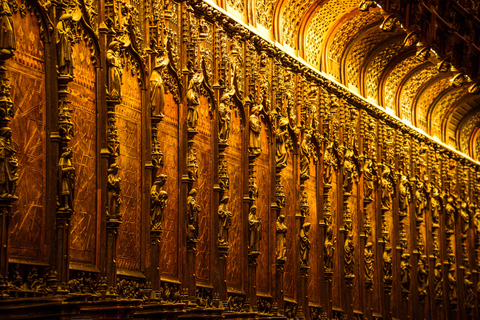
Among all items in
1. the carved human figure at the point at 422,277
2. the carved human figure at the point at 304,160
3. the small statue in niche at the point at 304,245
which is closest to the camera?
the small statue in niche at the point at 304,245

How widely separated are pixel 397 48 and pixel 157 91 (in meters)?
12.0

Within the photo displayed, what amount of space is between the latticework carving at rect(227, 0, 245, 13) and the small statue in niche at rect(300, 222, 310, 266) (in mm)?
4560

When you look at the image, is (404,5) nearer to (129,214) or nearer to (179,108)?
(179,108)

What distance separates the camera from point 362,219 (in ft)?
76.3

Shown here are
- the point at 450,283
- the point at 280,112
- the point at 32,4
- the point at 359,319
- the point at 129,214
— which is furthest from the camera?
the point at 450,283

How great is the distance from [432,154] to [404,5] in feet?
43.8

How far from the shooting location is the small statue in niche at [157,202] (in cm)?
1438

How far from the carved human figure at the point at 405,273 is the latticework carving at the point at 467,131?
7.32 metres

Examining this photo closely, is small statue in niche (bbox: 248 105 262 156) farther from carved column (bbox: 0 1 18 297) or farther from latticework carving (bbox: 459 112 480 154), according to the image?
latticework carving (bbox: 459 112 480 154)

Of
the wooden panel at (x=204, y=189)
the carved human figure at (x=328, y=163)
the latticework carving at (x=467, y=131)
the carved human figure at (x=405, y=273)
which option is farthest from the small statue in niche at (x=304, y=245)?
the latticework carving at (x=467, y=131)

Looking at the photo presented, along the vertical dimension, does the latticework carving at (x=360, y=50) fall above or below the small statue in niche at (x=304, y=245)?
above

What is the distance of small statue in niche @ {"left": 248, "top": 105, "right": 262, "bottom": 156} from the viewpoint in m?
17.9

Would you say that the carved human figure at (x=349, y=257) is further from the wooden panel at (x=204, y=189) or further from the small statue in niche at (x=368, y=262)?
the wooden panel at (x=204, y=189)

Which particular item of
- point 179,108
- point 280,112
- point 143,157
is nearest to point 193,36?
point 179,108
